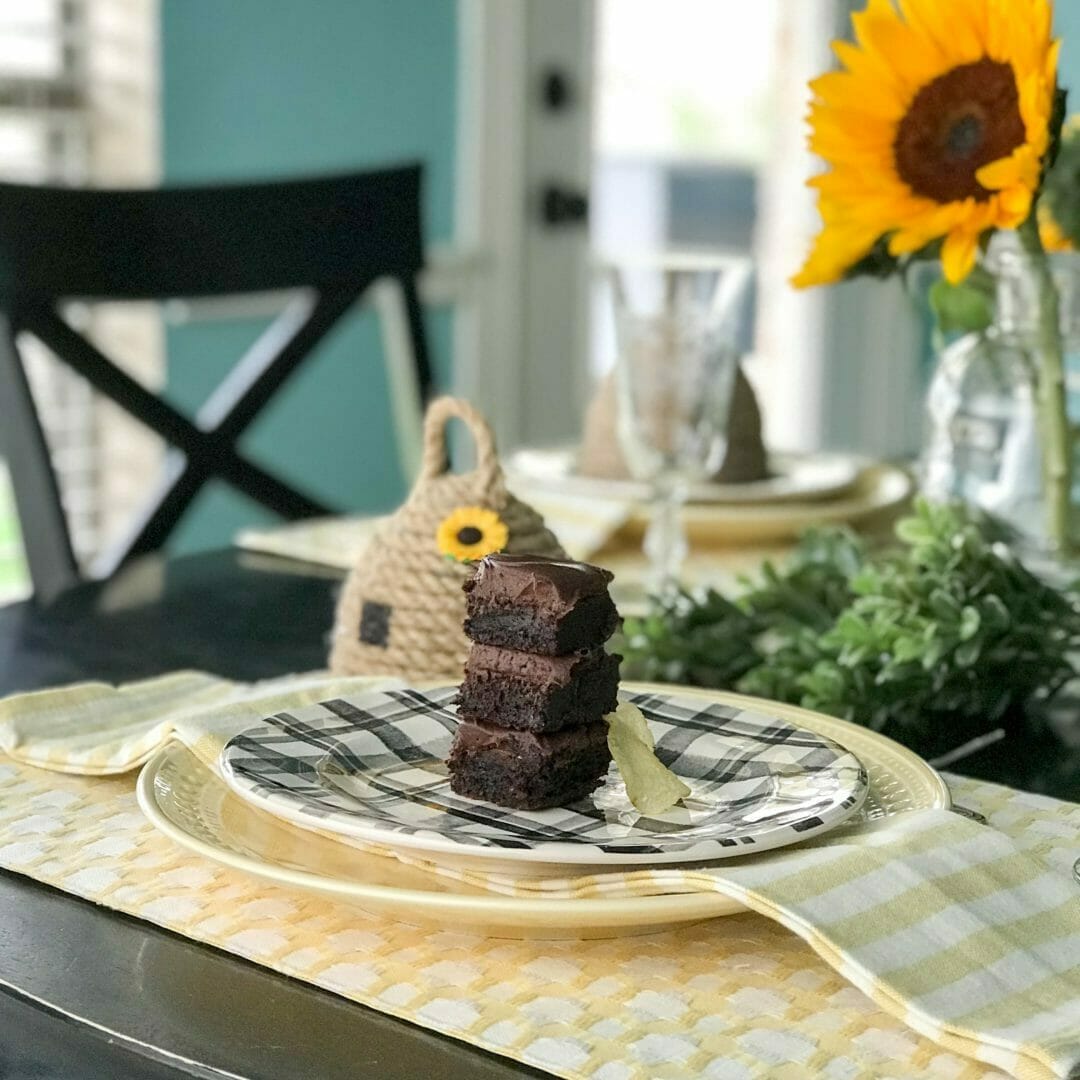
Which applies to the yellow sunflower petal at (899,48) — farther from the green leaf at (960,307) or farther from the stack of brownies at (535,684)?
the stack of brownies at (535,684)

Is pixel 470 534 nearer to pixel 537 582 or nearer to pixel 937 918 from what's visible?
pixel 537 582

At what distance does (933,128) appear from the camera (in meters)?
0.99

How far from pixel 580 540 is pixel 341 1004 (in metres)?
0.75

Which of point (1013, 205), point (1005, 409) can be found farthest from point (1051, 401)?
point (1013, 205)

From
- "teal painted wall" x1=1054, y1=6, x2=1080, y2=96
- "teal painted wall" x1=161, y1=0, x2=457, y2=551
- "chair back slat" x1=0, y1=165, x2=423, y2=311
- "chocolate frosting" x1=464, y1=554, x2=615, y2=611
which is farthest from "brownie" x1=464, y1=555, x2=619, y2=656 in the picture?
"teal painted wall" x1=1054, y1=6, x2=1080, y2=96

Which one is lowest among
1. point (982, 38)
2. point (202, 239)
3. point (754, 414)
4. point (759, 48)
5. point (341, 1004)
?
point (341, 1004)

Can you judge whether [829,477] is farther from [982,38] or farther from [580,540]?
[982,38]

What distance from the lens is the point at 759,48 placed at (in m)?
4.20

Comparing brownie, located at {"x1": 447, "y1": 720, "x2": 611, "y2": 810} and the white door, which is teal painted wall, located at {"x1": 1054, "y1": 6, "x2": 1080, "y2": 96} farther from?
brownie, located at {"x1": 447, "y1": 720, "x2": 611, "y2": 810}

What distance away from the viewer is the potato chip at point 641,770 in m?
0.70

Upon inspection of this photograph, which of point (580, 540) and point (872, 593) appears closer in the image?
point (872, 593)

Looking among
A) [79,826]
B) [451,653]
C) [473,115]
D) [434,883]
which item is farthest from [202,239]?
[473,115]

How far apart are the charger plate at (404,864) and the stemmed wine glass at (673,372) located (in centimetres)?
40

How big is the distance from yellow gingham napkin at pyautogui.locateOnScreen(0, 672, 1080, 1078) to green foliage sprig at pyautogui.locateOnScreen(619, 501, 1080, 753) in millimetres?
258
